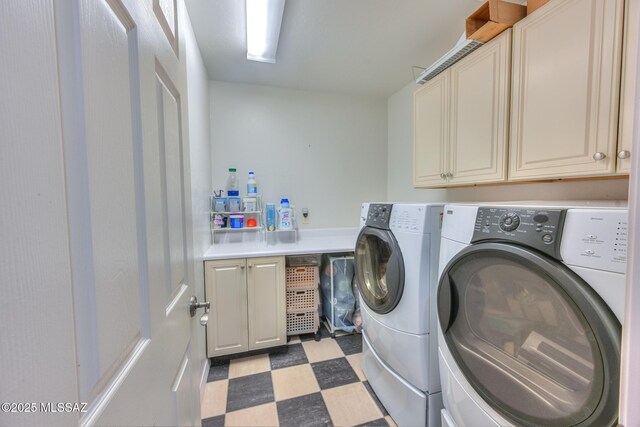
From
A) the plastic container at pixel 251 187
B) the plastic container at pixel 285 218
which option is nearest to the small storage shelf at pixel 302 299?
the plastic container at pixel 285 218

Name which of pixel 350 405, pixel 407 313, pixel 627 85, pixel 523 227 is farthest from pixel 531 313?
pixel 350 405

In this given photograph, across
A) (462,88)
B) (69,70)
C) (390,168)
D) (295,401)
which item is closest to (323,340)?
(295,401)

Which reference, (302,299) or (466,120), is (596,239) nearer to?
(466,120)

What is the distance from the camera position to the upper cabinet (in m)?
1.25

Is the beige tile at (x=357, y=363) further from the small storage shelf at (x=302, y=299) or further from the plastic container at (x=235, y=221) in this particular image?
the plastic container at (x=235, y=221)

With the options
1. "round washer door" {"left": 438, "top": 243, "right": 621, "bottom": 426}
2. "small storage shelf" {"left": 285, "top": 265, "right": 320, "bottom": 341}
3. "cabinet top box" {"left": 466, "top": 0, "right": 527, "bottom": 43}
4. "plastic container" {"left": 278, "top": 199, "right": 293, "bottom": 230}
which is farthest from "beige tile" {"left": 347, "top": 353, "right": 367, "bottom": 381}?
"cabinet top box" {"left": 466, "top": 0, "right": 527, "bottom": 43}

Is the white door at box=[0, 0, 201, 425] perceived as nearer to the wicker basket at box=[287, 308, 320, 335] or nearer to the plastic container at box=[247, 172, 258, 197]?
the wicker basket at box=[287, 308, 320, 335]

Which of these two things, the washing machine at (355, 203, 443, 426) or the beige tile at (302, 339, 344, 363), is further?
the beige tile at (302, 339, 344, 363)

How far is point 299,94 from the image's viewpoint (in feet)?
8.38

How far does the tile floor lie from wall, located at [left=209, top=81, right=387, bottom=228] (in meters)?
1.24

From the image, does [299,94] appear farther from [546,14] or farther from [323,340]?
[323,340]

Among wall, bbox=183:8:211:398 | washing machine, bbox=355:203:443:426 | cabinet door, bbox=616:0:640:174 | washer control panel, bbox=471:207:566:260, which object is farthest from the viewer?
wall, bbox=183:8:211:398

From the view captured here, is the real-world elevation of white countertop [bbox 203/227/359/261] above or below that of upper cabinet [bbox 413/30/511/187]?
below

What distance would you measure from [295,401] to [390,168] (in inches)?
89.8
